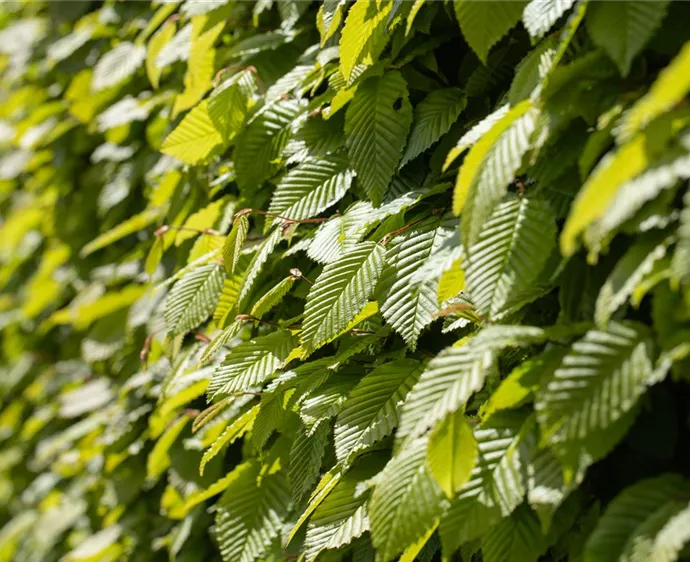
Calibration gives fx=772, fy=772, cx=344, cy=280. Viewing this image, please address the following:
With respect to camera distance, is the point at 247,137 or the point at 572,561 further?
the point at 247,137

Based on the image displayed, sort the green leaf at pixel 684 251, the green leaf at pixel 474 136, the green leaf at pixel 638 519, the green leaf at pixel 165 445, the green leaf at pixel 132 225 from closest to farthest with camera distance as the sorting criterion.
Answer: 1. the green leaf at pixel 684 251
2. the green leaf at pixel 638 519
3. the green leaf at pixel 474 136
4. the green leaf at pixel 165 445
5. the green leaf at pixel 132 225

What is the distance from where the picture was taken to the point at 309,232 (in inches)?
60.4

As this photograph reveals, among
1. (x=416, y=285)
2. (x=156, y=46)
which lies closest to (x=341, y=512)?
(x=416, y=285)

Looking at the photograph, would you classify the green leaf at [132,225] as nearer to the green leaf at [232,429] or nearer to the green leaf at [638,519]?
the green leaf at [232,429]

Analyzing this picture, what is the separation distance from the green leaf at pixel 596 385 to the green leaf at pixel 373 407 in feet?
1.22

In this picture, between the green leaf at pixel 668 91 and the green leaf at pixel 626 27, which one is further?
the green leaf at pixel 626 27

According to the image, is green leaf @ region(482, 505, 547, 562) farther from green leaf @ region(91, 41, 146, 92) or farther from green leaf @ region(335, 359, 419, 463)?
green leaf @ region(91, 41, 146, 92)

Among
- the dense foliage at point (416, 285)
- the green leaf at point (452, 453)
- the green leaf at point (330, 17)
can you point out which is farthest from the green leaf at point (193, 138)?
the green leaf at point (452, 453)

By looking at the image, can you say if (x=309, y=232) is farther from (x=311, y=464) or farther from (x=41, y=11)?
(x=41, y=11)

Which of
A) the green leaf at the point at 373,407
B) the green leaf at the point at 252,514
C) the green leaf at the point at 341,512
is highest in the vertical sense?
the green leaf at the point at 373,407

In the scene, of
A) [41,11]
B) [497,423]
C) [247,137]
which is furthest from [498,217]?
[41,11]

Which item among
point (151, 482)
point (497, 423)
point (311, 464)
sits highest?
point (497, 423)

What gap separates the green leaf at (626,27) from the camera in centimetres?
91

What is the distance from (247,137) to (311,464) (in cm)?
71
